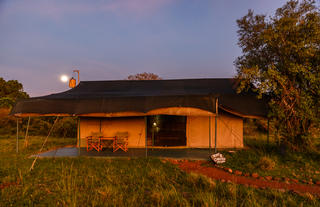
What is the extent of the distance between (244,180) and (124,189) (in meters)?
3.16

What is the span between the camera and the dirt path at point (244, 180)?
162 inches

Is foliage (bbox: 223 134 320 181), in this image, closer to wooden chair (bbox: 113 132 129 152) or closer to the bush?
the bush

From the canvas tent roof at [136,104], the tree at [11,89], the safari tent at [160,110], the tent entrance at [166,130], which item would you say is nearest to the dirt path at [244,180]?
the safari tent at [160,110]

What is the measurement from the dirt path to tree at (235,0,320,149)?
2790 millimetres

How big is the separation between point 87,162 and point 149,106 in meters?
2.88

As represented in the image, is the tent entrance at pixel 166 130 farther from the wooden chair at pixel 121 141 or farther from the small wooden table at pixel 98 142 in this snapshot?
the small wooden table at pixel 98 142

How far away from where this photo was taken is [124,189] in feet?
12.6

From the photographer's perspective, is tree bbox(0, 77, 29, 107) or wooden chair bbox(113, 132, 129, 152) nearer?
wooden chair bbox(113, 132, 129, 152)

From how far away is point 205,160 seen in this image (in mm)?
6227

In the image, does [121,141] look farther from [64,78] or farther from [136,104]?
[64,78]

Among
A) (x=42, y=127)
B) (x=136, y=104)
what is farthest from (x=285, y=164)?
(x=42, y=127)

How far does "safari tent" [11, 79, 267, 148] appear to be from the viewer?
638 cm

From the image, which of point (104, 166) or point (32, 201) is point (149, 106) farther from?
point (32, 201)

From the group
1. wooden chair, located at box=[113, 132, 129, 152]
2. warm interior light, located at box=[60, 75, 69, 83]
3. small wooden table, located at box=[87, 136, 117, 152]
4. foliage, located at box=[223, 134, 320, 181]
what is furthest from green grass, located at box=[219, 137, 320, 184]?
warm interior light, located at box=[60, 75, 69, 83]
